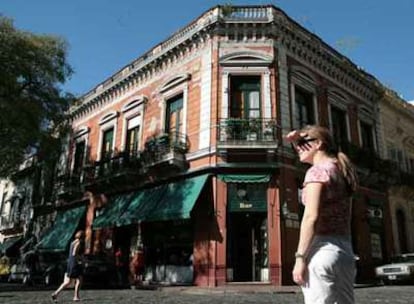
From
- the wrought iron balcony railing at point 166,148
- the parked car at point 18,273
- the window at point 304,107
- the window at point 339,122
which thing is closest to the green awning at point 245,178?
the wrought iron balcony railing at point 166,148

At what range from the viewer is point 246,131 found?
1680cm

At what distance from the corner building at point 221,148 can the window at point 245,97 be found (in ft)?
0.14

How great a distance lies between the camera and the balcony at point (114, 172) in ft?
64.6

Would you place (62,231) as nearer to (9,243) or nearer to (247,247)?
(9,243)

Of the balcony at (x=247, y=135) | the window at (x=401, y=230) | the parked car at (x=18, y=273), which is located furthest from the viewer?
the window at (x=401, y=230)

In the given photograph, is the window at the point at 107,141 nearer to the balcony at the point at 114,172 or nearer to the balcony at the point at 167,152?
the balcony at the point at 114,172

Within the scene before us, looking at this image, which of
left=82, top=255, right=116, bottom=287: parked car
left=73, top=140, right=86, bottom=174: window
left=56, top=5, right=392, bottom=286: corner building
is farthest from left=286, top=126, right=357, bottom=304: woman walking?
left=73, top=140, right=86, bottom=174: window

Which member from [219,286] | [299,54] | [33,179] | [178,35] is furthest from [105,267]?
[33,179]

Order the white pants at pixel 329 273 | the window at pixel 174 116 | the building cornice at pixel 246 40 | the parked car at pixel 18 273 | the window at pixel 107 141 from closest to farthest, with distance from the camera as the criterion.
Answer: the white pants at pixel 329 273 < the building cornice at pixel 246 40 < the window at pixel 174 116 < the parked car at pixel 18 273 < the window at pixel 107 141

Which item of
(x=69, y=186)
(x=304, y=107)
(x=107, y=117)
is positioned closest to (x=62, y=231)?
(x=69, y=186)

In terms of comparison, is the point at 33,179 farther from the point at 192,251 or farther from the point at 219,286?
the point at 219,286

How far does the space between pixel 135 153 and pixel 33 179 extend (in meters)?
12.9

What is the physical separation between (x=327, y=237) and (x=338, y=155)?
0.62 m

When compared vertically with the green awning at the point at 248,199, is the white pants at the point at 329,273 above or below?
below
